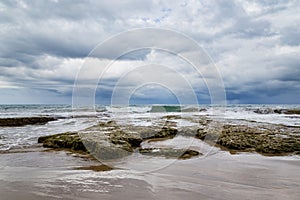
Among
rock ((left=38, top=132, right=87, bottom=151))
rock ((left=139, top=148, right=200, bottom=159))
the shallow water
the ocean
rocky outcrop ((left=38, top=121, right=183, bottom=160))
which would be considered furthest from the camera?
the ocean

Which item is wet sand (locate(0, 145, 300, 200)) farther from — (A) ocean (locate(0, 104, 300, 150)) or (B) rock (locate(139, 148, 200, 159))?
(A) ocean (locate(0, 104, 300, 150))

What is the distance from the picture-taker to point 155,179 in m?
5.43

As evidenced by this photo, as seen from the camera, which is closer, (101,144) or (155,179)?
(155,179)

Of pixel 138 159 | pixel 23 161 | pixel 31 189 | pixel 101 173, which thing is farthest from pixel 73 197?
pixel 23 161

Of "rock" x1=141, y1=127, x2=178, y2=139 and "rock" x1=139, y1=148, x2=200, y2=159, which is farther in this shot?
"rock" x1=141, y1=127, x2=178, y2=139

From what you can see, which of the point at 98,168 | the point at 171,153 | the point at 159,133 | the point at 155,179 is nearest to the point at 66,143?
the point at 98,168

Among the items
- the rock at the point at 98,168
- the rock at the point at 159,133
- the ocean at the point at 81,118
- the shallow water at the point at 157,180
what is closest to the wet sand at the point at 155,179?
the shallow water at the point at 157,180

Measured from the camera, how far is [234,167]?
667cm

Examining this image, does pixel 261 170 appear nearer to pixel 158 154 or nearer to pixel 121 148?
pixel 158 154

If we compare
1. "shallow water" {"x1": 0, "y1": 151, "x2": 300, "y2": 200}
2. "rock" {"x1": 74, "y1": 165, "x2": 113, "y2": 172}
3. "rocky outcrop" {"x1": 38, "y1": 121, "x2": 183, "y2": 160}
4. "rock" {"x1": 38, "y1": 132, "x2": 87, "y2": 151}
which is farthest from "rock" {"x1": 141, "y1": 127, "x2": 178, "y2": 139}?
"rock" {"x1": 74, "y1": 165, "x2": 113, "y2": 172}

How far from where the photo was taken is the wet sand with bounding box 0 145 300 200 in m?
4.50

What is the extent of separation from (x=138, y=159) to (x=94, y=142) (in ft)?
6.40

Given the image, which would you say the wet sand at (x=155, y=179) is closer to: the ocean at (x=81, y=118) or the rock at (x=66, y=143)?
the rock at (x=66, y=143)

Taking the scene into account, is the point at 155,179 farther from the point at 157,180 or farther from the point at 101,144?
the point at 101,144
